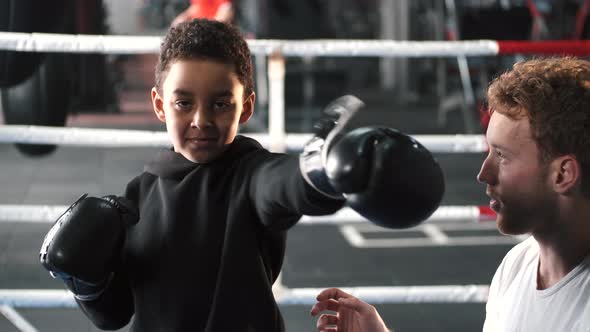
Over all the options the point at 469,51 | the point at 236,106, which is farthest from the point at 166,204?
the point at 469,51

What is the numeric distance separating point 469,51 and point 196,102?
3.77 ft

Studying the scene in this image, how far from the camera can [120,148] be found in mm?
5953

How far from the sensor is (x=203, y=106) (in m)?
1.01

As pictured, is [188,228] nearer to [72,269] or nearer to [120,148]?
[72,269]

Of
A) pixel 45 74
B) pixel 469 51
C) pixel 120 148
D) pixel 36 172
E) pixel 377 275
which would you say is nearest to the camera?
pixel 469 51

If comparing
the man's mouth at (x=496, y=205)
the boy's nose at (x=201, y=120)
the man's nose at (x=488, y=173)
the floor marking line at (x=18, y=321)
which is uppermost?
the boy's nose at (x=201, y=120)

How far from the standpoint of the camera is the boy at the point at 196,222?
3.34 feet

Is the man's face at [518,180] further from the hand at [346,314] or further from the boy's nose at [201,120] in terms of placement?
the boy's nose at [201,120]

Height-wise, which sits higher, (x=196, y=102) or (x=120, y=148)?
(x=196, y=102)

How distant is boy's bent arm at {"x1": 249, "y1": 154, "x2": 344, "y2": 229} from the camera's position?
840mm

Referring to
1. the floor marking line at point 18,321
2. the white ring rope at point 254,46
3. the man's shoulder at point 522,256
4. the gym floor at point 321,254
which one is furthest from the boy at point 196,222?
the gym floor at point 321,254

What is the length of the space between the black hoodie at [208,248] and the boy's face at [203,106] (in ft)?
0.09

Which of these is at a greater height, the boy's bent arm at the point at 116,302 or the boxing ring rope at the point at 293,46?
the boxing ring rope at the point at 293,46

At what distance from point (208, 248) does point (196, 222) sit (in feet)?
0.12
